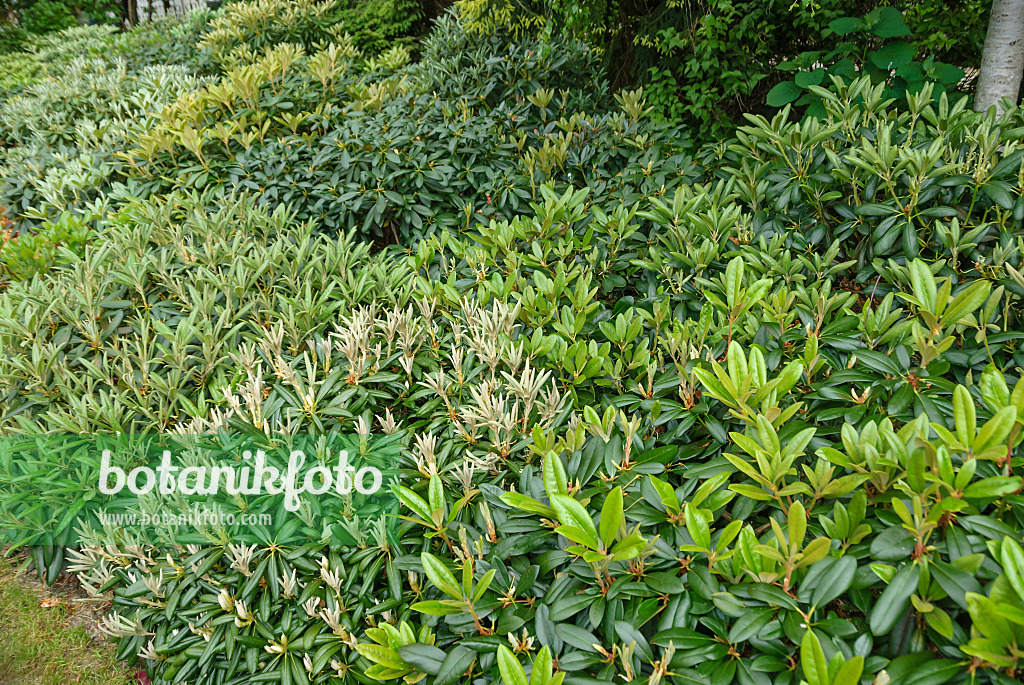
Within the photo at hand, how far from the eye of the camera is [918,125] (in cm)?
289

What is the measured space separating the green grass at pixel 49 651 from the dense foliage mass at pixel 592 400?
22 centimetres

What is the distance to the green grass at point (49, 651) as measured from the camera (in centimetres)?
227

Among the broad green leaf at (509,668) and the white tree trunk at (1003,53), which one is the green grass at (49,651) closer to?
the broad green leaf at (509,668)

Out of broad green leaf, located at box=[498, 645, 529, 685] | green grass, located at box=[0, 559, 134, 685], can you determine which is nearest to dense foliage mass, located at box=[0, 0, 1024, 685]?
broad green leaf, located at box=[498, 645, 529, 685]

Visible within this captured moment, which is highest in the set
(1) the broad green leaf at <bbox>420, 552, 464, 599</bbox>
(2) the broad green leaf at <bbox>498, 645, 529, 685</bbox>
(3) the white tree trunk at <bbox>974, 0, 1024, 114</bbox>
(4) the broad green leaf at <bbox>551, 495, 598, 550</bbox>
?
(3) the white tree trunk at <bbox>974, 0, 1024, 114</bbox>

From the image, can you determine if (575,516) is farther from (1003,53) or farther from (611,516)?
(1003,53)

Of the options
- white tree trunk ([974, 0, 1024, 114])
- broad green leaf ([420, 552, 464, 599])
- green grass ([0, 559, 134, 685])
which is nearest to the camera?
broad green leaf ([420, 552, 464, 599])

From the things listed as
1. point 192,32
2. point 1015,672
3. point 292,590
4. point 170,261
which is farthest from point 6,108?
point 1015,672

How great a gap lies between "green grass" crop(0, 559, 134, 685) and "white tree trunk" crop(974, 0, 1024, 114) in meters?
5.24

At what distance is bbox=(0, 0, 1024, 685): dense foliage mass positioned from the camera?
1.24 m

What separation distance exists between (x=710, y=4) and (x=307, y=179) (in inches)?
128

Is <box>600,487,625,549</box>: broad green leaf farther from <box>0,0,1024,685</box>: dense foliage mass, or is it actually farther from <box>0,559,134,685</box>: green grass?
<box>0,559,134,685</box>: green grass

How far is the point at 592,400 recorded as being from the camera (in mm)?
2109

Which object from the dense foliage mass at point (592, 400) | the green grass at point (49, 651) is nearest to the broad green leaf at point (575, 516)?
the dense foliage mass at point (592, 400)
